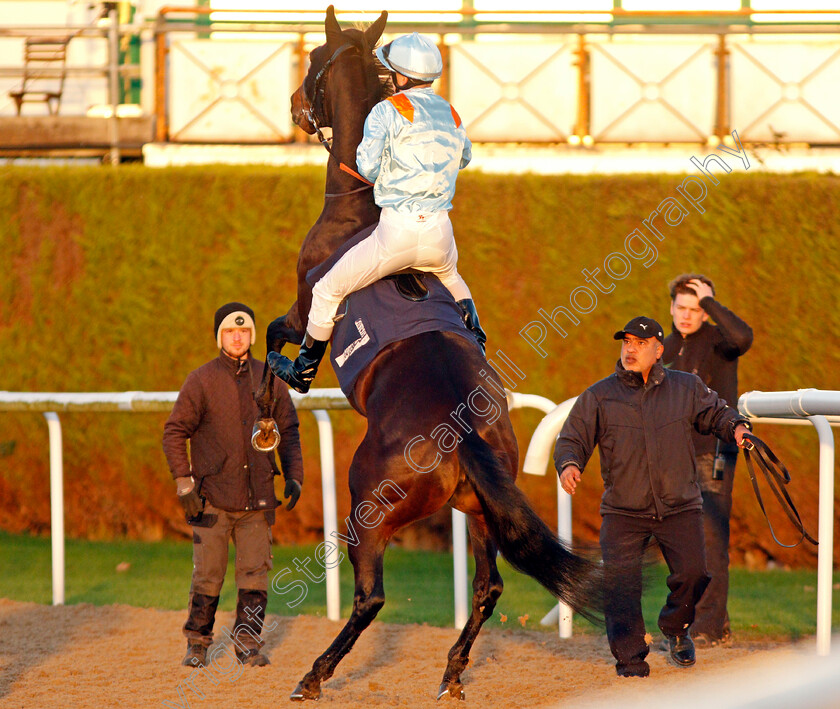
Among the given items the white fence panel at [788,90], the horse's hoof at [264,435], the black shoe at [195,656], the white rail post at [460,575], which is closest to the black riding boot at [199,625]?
the black shoe at [195,656]

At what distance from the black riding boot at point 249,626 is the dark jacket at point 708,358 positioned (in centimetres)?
228

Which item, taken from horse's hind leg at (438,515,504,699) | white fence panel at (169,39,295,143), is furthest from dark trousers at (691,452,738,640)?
white fence panel at (169,39,295,143)

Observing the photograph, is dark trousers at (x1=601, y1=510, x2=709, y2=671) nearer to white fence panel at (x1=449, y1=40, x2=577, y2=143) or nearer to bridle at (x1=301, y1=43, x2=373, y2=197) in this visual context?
bridle at (x1=301, y1=43, x2=373, y2=197)

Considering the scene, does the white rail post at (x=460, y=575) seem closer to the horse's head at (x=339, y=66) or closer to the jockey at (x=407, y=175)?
the jockey at (x=407, y=175)

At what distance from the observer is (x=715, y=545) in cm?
482

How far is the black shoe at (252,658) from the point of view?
4594mm

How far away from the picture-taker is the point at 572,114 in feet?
29.8

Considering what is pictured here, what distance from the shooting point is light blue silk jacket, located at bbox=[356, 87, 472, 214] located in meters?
3.85

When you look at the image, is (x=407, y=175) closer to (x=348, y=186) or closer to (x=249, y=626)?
(x=348, y=186)

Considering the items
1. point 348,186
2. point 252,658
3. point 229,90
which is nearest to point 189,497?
point 252,658

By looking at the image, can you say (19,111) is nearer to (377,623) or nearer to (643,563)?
(377,623)

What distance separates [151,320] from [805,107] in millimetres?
5984

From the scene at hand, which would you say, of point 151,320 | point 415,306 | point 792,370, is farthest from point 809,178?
point 151,320

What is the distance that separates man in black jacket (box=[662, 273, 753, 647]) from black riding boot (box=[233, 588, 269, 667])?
81.5 inches
